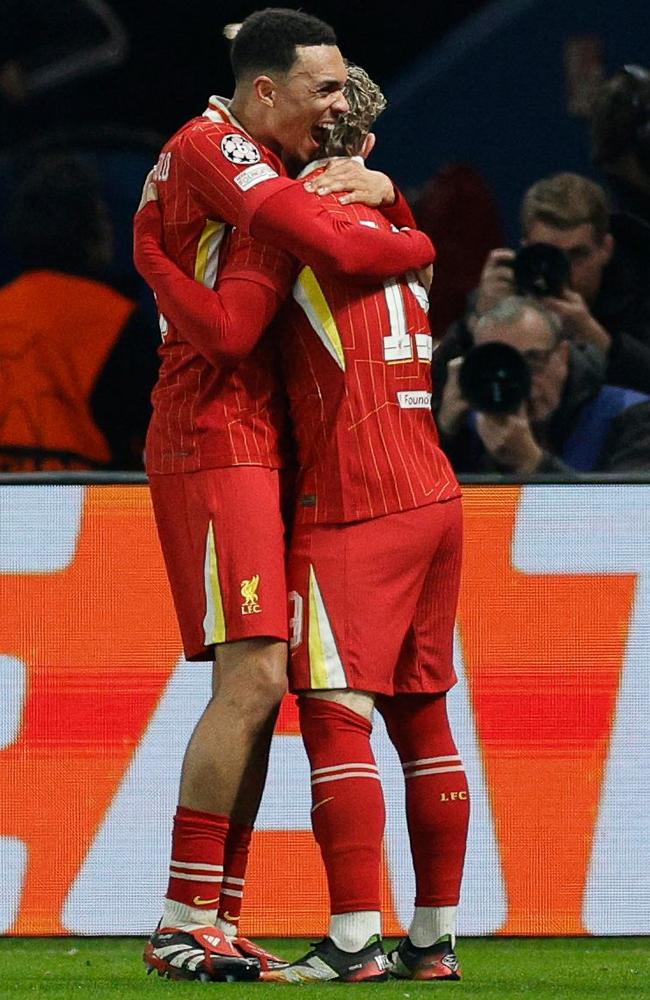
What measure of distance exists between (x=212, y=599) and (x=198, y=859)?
0.48m

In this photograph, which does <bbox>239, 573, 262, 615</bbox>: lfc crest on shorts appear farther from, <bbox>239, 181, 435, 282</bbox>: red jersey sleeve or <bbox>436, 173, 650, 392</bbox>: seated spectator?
<bbox>436, 173, 650, 392</bbox>: seated spectator

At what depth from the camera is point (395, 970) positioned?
3877 millimetres

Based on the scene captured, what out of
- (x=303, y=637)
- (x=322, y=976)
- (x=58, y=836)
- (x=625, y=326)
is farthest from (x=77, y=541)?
(x=625, y=326)

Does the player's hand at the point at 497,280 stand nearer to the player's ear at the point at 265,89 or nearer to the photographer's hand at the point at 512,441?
the photographer's hand at the point at 512,441

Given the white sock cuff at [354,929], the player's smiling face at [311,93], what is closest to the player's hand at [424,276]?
the player's smiling face at [311,93]

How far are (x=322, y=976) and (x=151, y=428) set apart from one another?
109 centimetres

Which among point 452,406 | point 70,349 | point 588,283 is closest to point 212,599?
point 452,406

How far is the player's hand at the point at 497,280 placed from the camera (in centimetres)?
624

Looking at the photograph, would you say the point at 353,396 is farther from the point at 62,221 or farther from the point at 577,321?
the point at 62,221

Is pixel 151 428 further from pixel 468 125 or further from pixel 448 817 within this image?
pixel 468 125

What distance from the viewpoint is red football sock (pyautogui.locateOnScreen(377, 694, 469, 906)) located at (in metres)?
3.87

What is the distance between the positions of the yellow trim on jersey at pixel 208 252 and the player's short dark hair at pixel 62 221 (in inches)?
106

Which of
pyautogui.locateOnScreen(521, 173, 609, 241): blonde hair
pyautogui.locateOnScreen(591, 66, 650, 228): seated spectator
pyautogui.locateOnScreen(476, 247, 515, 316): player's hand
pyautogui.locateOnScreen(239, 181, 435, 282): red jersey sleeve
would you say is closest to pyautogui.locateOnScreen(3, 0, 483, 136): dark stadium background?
pyautogui.locateOnScreen(591, 66, 650, 228): seated spectator

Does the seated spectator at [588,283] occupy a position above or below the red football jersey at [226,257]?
below
